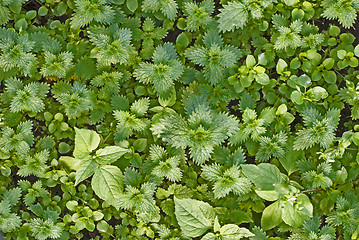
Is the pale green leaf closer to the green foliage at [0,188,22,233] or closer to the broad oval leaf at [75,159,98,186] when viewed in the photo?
the broad oval leaf at [75,159,98,186]

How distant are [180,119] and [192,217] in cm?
68

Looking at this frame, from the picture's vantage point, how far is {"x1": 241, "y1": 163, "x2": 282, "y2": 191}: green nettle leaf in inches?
95.9

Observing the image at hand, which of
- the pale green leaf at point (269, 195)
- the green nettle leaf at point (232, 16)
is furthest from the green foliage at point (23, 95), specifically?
the pale green leaf at point (269, 195)

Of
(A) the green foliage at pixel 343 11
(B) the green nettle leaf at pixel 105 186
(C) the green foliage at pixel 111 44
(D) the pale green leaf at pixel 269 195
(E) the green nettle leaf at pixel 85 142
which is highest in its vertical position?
(A) the green foliage at pixel 343 11

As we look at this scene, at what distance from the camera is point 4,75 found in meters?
2.61

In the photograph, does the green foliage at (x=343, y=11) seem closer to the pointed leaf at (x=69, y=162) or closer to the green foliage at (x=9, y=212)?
the pointed leaf at (x=69, y=162)

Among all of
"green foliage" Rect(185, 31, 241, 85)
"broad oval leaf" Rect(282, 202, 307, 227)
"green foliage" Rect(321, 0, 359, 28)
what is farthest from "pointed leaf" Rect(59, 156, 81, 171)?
"green foliage" Rect(321, 0, 359, 28)

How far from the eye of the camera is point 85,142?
2.46 m

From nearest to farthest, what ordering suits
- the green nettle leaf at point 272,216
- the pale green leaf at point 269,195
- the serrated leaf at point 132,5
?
1. the pale green leaf at point 269,195
2. the green nettle leaf at point 272,216
3. the serrated leaf at point 132,5

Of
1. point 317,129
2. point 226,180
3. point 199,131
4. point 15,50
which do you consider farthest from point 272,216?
point 15,50

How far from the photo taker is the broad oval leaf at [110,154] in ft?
8.05

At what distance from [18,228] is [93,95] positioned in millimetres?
1134

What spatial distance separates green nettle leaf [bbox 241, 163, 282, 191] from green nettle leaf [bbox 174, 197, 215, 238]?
0.39 metres

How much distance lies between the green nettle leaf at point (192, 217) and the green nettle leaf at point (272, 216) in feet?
1.29
